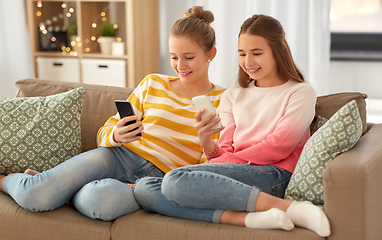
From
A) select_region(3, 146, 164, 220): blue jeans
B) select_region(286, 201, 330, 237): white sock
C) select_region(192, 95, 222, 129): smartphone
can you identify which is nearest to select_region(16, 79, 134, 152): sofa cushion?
select_region(3, 146, 164, 220): blue jeans

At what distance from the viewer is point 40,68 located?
3.35 meters

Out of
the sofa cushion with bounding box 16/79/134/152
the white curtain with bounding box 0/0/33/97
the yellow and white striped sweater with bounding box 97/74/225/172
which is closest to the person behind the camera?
the yellow and white striped sweater with bounding box 97/74/225/172

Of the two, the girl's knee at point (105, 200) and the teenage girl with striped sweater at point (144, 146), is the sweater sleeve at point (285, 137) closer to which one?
the teenage girl with striped sweater at point (144, 146)

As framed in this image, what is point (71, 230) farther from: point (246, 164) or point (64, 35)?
point (64, 35)

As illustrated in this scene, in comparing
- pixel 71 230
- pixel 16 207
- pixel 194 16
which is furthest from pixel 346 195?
pixel 16 207

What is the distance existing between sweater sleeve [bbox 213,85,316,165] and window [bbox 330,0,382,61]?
2.03 metres

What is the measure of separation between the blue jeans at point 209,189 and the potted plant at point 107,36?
209 cm

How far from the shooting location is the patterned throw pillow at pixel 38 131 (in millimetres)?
1568

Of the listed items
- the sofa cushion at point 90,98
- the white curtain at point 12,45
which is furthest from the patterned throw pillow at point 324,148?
the white curtain at point 12,45

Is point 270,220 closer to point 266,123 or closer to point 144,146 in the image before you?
point 266,123

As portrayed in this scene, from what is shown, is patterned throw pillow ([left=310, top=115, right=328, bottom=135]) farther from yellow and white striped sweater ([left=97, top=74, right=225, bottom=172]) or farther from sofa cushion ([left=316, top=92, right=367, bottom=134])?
yellow and white striped sweater ([left=97, top=74, right=225, bottom=172])

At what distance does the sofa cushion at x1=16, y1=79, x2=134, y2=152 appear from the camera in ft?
5.91

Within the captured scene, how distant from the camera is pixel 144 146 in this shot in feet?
5.15

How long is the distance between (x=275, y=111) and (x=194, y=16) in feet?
1.71
